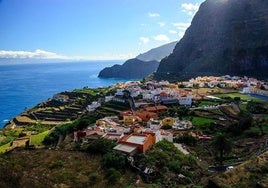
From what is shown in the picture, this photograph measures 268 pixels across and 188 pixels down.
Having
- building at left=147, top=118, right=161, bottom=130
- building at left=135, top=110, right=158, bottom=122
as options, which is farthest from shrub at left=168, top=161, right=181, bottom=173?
building at left=135, top=110, right=158, bottom=122

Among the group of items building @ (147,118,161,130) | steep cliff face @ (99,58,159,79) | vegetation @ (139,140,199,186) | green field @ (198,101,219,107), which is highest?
vegetation @ (139,140,199,186)

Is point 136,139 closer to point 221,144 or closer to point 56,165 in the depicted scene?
point 221,144

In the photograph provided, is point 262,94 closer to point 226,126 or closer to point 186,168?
point 226,126

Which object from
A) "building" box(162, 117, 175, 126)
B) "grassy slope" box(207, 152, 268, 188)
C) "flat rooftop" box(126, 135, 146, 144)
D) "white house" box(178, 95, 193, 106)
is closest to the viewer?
"grassy slope" box(207, 152, 268, 188)

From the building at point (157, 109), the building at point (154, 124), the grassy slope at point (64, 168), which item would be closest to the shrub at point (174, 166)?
the grassy slope at point (64, 168)

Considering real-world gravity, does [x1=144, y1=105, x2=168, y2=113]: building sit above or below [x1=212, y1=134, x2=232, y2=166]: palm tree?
below

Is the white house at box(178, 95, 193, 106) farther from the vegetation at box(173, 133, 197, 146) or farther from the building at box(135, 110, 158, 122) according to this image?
the vegetation at box(173, 133, 197, 146)

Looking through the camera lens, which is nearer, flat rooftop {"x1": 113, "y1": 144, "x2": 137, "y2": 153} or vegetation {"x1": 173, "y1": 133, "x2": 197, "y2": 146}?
flat rooftop {"x1": 113, "y1": 144, "x2": 137, "y2": 153}
